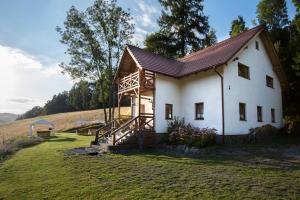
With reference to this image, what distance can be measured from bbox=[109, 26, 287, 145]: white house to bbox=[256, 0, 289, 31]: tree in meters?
7.98

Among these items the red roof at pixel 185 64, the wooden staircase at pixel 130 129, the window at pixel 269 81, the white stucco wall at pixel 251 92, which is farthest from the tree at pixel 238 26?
the wooden staircase at pixel 130 129

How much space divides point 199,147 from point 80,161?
605cm

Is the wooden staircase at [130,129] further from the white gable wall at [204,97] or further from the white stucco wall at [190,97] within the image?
the white gable wall at [204,97]

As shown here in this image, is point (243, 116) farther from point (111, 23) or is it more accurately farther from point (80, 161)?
point (111, 23)

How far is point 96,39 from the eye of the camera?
26578 millimetres

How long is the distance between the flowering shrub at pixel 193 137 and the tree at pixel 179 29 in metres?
18.8

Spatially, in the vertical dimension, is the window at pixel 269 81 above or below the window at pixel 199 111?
above

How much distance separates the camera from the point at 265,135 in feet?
59.4

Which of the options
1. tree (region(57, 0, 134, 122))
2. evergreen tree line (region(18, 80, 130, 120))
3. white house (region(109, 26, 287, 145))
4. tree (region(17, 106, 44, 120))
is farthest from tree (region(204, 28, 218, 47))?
tree (region(17, 106, 44, 120))

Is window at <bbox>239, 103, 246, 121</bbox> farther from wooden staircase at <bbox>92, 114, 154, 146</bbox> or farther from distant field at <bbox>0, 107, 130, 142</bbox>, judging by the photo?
distant field at <bbox>0, 107, 130, 142</bbox>

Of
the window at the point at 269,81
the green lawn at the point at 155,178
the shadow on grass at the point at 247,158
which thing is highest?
the window at the point at 269,81

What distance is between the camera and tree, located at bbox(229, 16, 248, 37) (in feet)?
88.7

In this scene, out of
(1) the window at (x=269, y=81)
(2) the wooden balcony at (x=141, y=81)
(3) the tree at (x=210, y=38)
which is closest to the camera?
(2) the wooden balcony at (x=141, y=81)

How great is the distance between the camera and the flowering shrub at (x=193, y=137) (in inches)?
532
